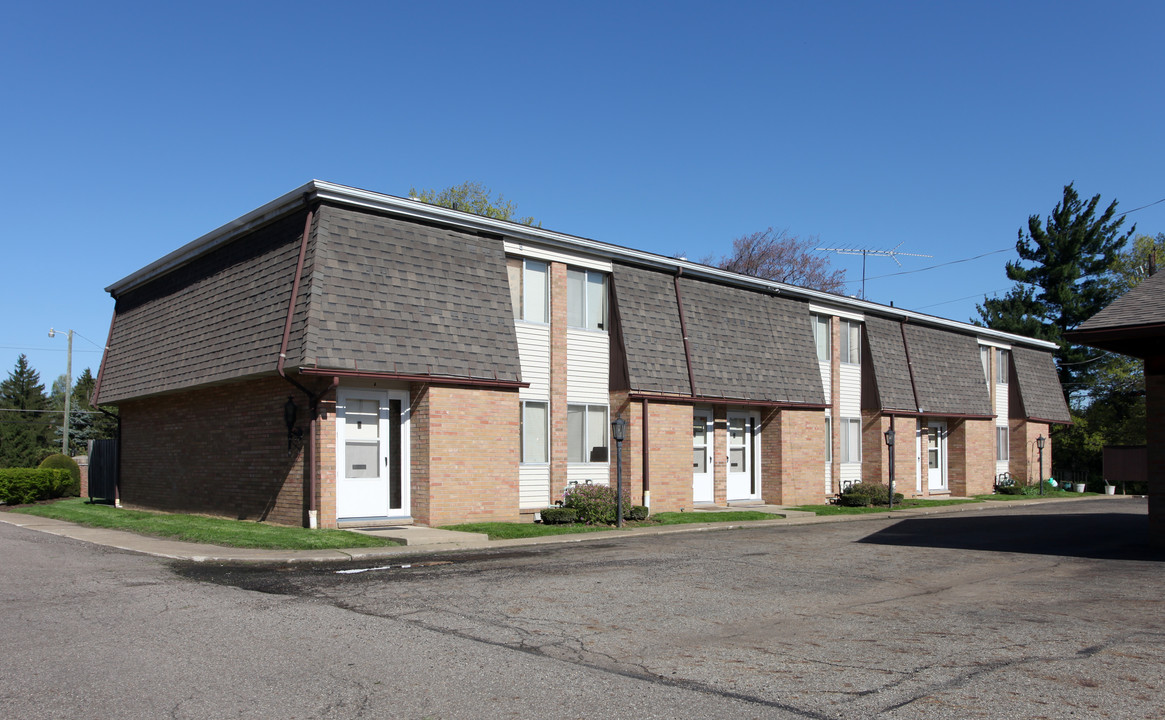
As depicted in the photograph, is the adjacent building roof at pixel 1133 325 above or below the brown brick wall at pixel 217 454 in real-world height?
above

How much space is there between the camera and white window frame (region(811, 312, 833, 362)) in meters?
29.8

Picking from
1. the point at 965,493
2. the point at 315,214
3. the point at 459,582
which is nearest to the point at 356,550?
the point at 459,582

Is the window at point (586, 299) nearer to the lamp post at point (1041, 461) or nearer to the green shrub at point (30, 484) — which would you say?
the green shrub at point (30, 484)

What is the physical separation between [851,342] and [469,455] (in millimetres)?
17464

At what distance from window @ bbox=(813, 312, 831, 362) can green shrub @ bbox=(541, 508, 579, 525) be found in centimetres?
1337

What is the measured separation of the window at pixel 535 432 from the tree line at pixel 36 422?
4048 centimetres

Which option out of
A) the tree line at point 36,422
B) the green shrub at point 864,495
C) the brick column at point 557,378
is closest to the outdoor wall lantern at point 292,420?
the brick column at point 557,378

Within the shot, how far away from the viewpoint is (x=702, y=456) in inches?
995

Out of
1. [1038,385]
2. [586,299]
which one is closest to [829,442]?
[586,299]

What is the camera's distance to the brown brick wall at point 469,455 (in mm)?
17844

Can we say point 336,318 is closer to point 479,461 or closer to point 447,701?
point 479,461

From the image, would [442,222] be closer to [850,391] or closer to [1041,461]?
[850,391]

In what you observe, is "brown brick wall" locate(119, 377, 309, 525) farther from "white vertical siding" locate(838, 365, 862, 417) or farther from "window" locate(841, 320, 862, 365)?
"window" locate(841, 320, 862, 365)

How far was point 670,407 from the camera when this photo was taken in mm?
23047
